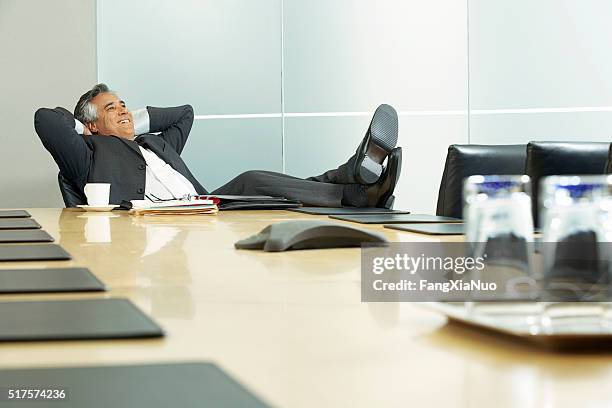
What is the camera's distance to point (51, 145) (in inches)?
161

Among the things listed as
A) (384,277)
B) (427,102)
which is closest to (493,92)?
(427,102)

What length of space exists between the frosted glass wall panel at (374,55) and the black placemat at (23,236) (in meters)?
3.70

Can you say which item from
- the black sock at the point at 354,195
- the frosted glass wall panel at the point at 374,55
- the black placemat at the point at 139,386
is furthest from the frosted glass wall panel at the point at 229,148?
the black placemat at the point at 139,386

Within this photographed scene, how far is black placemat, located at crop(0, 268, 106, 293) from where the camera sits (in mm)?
931

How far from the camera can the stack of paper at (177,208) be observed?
2748 mm

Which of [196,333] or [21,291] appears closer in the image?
[196,333]

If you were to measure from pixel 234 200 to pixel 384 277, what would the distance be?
2301 mm

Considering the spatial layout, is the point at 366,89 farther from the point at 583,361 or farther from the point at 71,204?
the point at 583,361

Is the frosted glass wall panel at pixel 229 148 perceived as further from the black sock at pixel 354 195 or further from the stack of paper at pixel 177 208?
the stack of paper at pixel 177 208

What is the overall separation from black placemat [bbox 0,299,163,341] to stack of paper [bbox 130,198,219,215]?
1.91 meters

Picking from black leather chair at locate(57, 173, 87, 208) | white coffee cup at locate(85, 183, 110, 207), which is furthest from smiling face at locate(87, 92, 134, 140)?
white coffee cup at locate(85, 183, 110, 207)

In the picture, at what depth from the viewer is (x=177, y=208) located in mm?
2754

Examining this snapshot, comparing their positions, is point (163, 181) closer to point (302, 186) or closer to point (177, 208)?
point (302, 186)

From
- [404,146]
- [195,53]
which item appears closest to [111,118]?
[195,53]
